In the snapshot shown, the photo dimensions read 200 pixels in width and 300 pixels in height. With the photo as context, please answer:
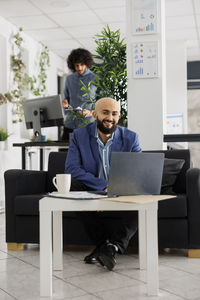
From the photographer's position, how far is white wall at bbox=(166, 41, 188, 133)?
8.42 meters

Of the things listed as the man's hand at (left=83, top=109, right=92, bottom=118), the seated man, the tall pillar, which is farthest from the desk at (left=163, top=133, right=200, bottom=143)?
the seated man

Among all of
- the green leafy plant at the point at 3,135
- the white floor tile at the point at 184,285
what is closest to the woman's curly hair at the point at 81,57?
the green leafy plant at the point at 3,135

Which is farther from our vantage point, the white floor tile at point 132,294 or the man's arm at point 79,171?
the man's arm at point 79,171

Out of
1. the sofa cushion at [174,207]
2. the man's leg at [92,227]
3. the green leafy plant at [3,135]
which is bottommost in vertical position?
the man's leg at [92,227]

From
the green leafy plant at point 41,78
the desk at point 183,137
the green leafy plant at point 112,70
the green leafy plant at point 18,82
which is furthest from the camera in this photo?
the green leafy plant at point 41,78

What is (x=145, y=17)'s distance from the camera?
4.34 meters

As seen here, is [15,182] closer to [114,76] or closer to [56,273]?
[56,273]

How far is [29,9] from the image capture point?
6301 mm

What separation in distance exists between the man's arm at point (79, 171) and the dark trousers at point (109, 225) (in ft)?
0.16

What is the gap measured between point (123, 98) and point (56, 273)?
231cm

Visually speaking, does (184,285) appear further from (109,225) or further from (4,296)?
(4,296)

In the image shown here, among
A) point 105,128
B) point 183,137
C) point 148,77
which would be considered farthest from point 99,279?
point 148,77

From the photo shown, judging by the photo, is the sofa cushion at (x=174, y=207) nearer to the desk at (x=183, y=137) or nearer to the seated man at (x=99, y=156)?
the seated man at (x=99, y=156)

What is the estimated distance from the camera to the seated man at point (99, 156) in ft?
9.53
